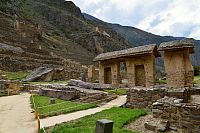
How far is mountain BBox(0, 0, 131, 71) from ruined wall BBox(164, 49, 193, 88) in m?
19.7

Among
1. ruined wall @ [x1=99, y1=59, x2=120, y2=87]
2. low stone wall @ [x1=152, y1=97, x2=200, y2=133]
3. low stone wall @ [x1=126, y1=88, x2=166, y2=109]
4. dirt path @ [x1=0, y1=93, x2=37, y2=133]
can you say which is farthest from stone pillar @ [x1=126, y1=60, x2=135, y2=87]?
low stone wall @ [x1=152, y1=97, x2=200, y2=133]

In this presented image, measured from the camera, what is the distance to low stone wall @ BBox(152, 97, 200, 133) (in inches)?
328

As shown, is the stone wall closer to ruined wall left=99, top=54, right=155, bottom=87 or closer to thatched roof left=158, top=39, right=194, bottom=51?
thatched roof left=158, top=39, right=194, bottom=51

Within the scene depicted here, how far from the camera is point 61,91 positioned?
17594 millimetres

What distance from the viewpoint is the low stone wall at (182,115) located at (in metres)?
8.34

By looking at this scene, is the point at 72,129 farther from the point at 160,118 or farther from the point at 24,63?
the point at 24,63

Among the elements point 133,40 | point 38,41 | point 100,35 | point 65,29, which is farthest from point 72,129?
point 133,40

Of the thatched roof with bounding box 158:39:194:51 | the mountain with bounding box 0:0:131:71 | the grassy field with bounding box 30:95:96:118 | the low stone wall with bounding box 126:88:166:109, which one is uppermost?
the mountain with bounding box 0:0:131:71

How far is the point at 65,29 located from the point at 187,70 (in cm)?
6886

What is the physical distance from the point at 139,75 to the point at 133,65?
91 centimetres

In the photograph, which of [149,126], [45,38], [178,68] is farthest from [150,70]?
[45,38]

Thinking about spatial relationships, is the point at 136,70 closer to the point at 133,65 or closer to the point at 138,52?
the point at 133,65

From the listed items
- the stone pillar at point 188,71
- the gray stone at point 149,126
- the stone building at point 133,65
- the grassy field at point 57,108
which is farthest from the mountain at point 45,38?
the gray stone at point 149,126

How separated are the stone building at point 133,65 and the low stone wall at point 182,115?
11196 millimetres
